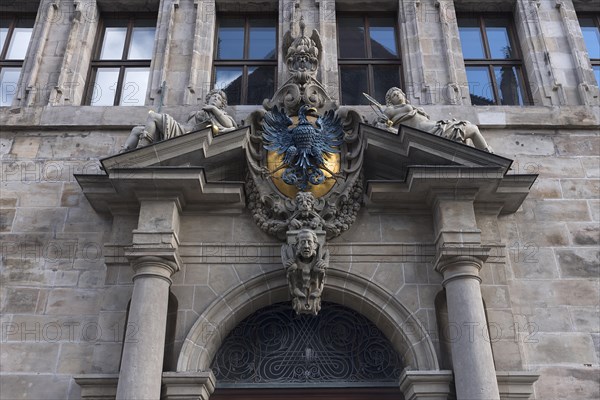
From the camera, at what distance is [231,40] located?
35.8 feet

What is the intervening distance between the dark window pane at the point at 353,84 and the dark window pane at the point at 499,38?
2239mm

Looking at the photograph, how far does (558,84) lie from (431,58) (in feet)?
6.42

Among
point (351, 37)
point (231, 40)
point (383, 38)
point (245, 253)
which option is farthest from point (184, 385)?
point (383, 38)

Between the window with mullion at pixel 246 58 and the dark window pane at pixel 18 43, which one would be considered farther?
the dark window pane at pixel 18 43

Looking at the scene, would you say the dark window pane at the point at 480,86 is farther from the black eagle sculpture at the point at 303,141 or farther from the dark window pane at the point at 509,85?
the black eagle sculpture at the point at 303,141

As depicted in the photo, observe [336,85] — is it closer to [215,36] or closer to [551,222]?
[215,36]

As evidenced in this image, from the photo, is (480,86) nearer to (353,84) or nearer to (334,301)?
(353,84)

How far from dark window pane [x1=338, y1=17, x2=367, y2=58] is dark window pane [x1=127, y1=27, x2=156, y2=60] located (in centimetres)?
318

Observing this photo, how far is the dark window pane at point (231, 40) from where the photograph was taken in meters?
10.7

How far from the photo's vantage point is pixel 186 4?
10.8 m

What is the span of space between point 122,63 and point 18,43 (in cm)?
190

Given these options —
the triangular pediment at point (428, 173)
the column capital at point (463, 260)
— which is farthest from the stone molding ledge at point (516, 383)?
the triangular pediment at point (428, 173)

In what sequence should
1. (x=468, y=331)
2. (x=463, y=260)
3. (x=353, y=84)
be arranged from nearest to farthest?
(x=468, y=331) → (x=463, y=260) → (x=353, y=84)

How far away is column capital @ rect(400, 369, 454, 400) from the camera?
7.22 metres
